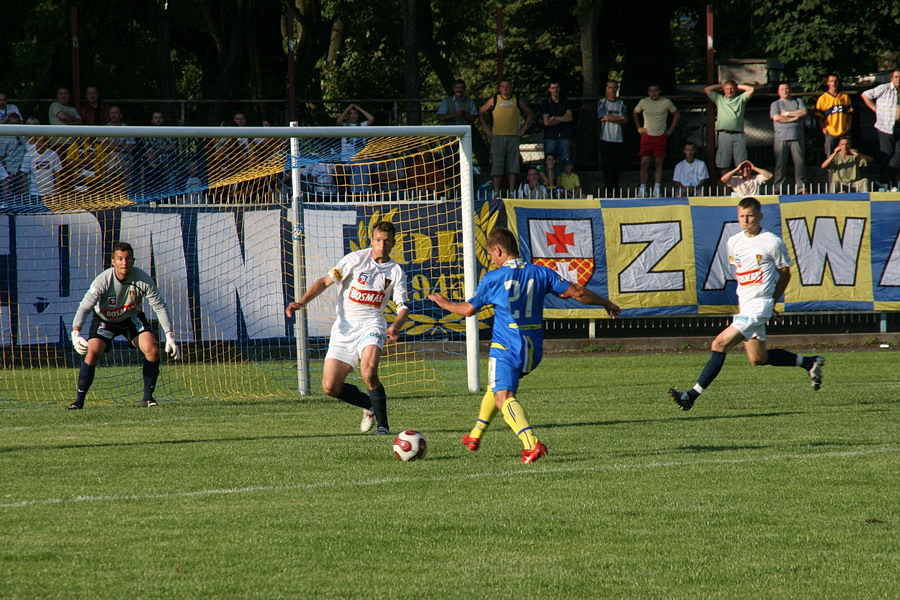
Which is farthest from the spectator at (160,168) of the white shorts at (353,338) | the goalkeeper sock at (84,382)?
the white shorts at (353,338)

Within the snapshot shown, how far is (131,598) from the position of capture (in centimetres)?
498

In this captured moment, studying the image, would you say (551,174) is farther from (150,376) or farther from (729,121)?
(150,376)

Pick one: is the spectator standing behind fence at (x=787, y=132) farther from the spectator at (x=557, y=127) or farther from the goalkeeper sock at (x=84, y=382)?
the goalkeeper sock at (x=84, y=382)

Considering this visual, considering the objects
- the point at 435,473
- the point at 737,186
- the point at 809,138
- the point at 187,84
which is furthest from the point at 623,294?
the point at 187,84

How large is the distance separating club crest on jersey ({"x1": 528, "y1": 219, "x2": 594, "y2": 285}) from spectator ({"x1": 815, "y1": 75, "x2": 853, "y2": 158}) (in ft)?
18.3

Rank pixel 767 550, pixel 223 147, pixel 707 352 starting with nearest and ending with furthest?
pixel 767 550, pixel 223 147, pixel 707 352

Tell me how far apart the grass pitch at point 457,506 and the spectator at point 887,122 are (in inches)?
393

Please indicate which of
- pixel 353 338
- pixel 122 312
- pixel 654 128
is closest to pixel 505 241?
pixel 353 338

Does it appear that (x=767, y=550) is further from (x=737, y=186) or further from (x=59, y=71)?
(x=59, y=71)

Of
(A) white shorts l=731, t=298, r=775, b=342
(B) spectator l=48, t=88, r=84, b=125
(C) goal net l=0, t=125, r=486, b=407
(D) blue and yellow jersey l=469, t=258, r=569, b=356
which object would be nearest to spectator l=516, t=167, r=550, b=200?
(C) goal net l=0, t=125, r=486, b=407

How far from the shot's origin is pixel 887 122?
20.5 meters

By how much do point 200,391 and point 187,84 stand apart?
33.1m

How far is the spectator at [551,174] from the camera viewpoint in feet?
67.4

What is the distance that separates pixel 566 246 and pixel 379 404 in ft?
30.7
